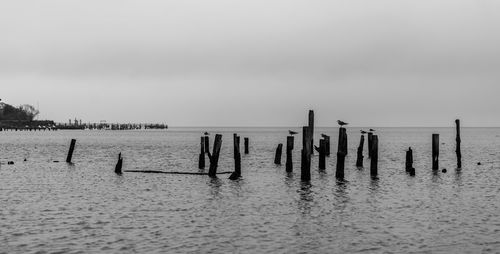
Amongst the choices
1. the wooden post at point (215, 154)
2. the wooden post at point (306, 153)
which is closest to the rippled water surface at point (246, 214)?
the wooden post at point (306, 153)

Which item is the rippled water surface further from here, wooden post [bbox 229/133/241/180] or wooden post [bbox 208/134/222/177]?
wooden post [bbox 208/134/222/177]

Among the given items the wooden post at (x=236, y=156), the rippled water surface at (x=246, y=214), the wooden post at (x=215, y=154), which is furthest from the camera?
the wooden post at (x=236, y=156)

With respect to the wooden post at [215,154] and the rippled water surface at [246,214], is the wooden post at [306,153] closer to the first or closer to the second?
the rippled water surface at [246,214]

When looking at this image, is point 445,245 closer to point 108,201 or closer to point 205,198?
point 205,198

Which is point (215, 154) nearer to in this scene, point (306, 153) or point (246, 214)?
point (306, 153)

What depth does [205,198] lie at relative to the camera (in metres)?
24.3

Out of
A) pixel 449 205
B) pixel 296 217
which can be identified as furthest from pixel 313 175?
pixel 296 217

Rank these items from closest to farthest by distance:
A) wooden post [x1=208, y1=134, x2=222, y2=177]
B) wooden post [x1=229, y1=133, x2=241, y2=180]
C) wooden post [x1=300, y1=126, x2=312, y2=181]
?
wooden post [x1=300, y1=126, x2=312, y2=181]
wooden post [x1=208, y1=134, x2=222, y2=177]
wooden post [x1=229, y1=133, x2=241, y2=180]

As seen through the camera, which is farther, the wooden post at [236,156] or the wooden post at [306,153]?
the wooden post at [236,156]

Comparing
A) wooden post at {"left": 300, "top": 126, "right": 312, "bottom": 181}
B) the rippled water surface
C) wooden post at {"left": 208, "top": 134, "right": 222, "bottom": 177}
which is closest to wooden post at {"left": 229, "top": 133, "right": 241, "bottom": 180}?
the rippled water surface

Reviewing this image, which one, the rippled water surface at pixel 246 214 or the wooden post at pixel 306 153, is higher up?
the wooden post at pixel 306 153

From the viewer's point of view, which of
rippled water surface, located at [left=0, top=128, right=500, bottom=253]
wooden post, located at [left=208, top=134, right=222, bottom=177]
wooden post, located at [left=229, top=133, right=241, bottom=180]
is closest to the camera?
rippled water surface, located at [left=0, top=128, right=500, bottom=253]

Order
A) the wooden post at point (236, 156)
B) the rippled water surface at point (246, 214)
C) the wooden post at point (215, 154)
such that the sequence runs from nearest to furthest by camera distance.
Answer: the rippled water surface at point (246, 214)
the wooden post at point (215, 154)
the wooden post at point (236, 156)

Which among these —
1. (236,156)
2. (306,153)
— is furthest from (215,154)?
(306,153)
